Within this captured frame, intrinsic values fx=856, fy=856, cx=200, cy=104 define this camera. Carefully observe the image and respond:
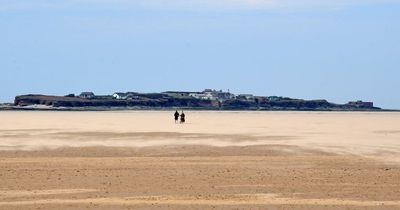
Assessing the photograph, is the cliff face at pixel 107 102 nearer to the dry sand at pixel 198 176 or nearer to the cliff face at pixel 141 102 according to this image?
the cliff face at pixel 141 102

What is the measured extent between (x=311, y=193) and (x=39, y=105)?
527 ft

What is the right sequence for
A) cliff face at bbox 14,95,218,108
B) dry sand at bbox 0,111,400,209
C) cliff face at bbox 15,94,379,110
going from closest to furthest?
1. dry sand at bbox 0,111,400,209
2. cliff face at bbox 14,95,218,108
3. cliff face at bbox 15,94,379,110

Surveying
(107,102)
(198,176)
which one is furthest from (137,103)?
(198,176)

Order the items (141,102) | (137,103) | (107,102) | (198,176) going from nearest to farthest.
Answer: (198,176), (107,102), (137,103), (141,102)

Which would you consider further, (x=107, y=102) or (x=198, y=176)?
(x=107, y=102)

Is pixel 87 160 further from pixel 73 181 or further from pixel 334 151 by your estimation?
pixel 334 151

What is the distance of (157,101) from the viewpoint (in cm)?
18875

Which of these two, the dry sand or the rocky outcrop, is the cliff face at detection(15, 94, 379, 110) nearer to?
the rocky outcrop

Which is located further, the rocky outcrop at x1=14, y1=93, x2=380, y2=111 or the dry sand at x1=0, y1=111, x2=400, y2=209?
the rocky outcrop at x1=14, y1=93, x2=380, y2=111

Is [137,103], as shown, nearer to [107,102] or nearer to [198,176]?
[107,102]

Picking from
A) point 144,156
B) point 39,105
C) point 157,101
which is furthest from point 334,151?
point 157,101

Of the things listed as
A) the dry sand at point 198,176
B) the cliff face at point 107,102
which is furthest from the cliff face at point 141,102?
the dry sand at point 198,176

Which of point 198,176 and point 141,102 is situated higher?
point 198,176

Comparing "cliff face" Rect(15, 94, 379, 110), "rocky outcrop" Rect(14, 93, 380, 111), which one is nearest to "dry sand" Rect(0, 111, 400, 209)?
"rocky outcrop" Rect(14, 93, 380, 111)
